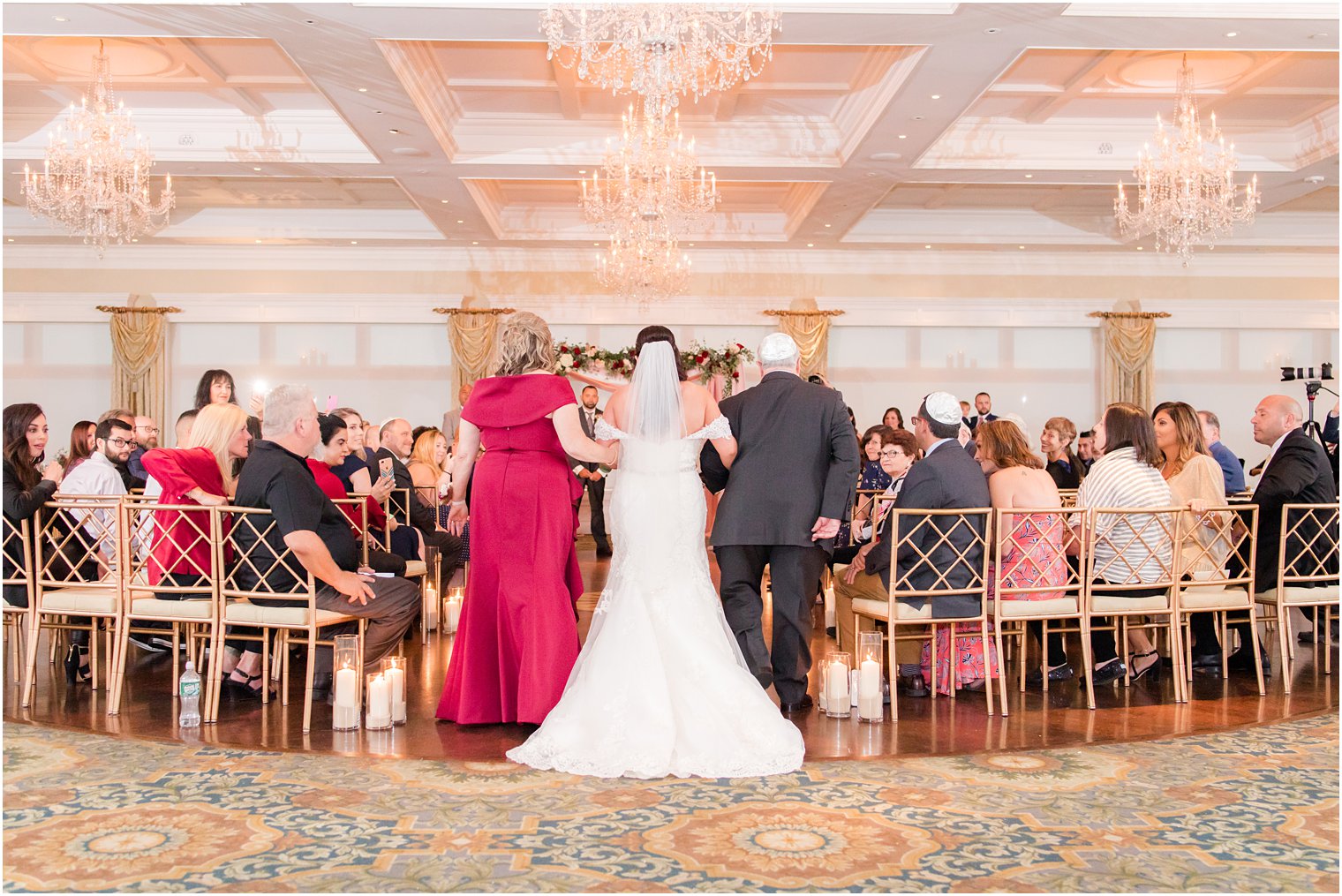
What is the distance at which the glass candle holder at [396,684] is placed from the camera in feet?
15.5

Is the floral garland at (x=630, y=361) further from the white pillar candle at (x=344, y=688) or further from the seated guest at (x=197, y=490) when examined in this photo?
the white pillar candle at (x=344, y=688)

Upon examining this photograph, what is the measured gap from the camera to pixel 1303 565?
5961 millimetres

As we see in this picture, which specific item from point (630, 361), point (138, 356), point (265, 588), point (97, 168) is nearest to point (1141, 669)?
point (265, 588)

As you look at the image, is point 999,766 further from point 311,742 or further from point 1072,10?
point 1072,10

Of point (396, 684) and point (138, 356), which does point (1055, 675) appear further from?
point (138, 356)

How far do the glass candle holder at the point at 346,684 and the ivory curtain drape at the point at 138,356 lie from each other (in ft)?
36.9

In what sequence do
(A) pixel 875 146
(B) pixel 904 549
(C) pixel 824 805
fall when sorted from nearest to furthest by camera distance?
(C) pixel 824 805 < (B) pixel 904 549 < (A) pixel 875 146

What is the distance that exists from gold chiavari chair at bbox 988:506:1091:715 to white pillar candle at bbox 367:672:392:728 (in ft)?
8.84

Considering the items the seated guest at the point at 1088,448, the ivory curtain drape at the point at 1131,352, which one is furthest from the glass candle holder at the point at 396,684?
the ivory curtain drape at the point at 1131,352

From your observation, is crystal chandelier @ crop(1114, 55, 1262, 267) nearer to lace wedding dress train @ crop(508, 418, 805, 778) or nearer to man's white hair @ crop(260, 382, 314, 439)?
lace wedding dress train @ crop(508, 418, 805, 778)

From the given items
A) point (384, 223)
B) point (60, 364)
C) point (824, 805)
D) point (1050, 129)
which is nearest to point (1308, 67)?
point (1050, 129)

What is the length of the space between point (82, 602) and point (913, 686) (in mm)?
3998

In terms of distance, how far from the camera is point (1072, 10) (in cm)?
670

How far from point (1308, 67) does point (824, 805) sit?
316 inches
